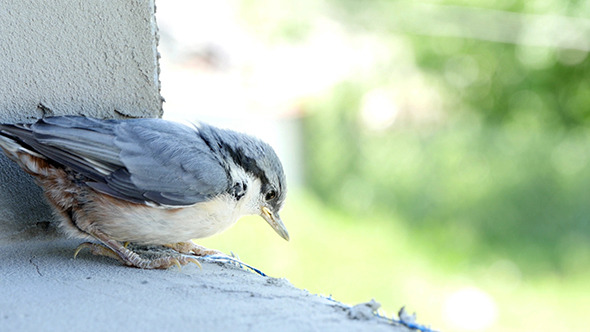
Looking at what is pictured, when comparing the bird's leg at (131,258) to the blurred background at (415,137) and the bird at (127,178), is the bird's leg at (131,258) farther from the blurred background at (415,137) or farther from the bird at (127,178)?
the blurred background at (415,137)

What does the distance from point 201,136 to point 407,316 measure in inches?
41.0

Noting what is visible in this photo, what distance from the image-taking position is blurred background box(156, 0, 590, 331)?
728 cm

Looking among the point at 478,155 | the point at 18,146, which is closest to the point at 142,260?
the point at 18,146

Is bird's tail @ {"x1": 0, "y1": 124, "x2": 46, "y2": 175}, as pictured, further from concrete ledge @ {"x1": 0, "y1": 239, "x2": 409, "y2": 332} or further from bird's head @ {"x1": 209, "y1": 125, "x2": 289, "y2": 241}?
bird's head @ {"x1": 209, "y1": 125, "x2": 289, "y2": 241}

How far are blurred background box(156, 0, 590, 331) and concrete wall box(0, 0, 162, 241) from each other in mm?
4373

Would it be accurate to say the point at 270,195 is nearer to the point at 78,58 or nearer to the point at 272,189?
the point at 272,189

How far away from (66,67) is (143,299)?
0.97 meters

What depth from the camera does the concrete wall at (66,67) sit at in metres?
2.37

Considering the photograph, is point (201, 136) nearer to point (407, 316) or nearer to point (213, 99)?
point (407, 316)

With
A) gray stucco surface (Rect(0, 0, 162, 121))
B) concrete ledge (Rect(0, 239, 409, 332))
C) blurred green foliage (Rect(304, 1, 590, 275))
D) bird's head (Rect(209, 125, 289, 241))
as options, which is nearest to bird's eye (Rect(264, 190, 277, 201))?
bird's head (Rect(209, 125, 289, 241))

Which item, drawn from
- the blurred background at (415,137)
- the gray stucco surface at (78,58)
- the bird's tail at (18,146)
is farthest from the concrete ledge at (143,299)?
the blurred background at (415,137)

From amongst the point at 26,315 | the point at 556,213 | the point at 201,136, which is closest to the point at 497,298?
the point at 556,213

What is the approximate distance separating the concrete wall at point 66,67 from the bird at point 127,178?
0.11m

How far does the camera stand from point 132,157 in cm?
231
